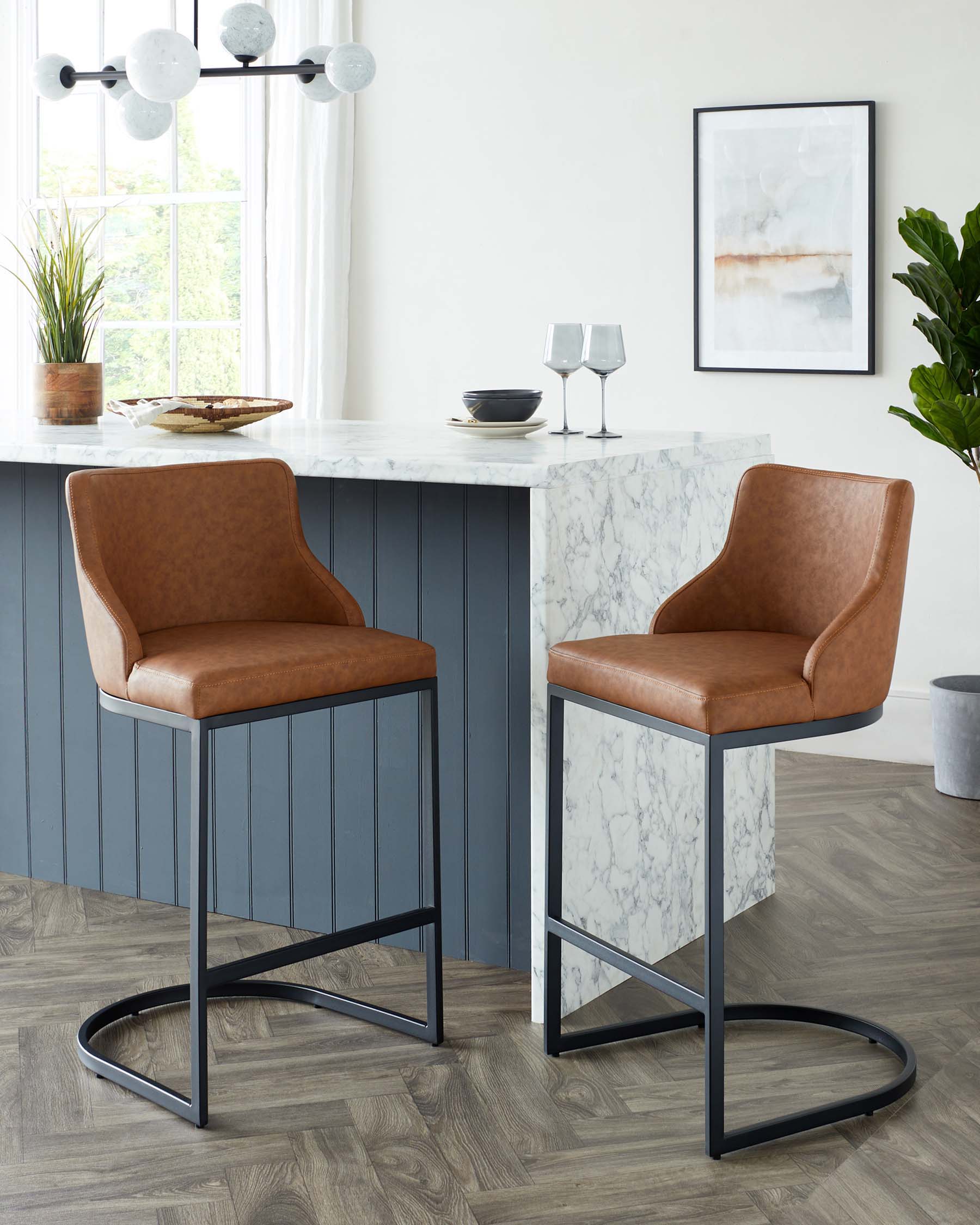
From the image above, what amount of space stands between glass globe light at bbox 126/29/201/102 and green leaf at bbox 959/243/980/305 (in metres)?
2.10

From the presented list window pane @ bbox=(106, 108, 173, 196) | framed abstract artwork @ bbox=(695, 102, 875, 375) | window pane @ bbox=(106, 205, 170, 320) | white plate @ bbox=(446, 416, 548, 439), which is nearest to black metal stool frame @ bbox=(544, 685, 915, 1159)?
white plate @ bbox=(446, 416, 548, 439)

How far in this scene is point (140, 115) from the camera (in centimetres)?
376

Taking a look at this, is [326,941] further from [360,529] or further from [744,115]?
[744,115]

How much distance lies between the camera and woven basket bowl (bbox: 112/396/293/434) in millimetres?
3180

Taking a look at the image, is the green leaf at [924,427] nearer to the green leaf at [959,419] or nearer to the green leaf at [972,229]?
the green leaf at [959,419]

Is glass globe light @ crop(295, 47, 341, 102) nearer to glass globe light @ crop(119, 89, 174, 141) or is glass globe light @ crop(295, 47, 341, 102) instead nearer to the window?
glass globe light @ crop(119, 89, 174, 141)

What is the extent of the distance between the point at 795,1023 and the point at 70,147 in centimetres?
495

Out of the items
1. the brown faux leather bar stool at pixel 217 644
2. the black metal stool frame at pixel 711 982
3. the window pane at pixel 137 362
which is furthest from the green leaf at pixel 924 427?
the window pane at pixel 137 362

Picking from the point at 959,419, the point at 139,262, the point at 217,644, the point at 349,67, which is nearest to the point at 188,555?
the point at 217,644

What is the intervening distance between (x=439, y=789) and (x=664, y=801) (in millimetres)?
475

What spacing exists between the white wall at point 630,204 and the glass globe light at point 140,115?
1665 millimetres

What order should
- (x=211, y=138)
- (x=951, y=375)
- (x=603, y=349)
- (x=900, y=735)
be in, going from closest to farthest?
1. (x=603, y=349)
2. (x=951, y=375)
3. (x=900, y=735)
4. (x=211, y=138)

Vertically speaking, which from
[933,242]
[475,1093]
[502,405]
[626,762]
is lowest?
[475,1093]

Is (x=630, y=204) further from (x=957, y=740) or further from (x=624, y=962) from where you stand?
(x=624, y=962)
